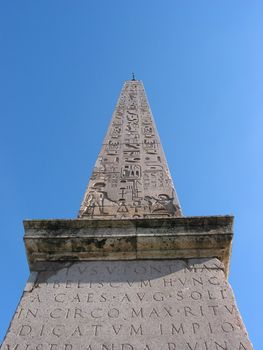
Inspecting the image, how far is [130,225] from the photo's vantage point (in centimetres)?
432

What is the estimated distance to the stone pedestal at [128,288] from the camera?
11.0ft

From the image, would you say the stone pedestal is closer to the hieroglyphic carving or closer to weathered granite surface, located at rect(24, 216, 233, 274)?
weathered granite surface, located at rect(24, 216, 233, 274)

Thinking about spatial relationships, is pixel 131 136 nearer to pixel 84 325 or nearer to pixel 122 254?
pixel 122 254

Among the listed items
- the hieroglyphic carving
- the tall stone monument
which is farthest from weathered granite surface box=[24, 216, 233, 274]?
the hieroglyphic carving

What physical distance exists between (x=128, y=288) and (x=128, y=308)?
24cm

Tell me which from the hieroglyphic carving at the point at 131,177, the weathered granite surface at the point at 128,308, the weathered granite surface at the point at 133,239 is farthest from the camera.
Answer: the hieroglyphic carving at the point at 131,177

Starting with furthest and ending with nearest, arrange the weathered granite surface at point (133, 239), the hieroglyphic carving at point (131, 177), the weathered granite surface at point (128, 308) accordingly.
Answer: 1. the hieroglyphic carving at point (131, 177)
2. the weathered granite surface at point (133, 239)
3. the weathered granite surface at point (128, 308)

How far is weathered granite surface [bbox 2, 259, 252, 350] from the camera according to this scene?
3336mm

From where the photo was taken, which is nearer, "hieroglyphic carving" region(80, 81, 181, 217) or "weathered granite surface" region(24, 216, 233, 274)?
"weathered granite surface" region(24, 216, 233, 274)

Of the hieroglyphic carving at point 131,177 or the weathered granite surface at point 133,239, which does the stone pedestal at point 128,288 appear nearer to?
the weathered granite surface at point 133,239

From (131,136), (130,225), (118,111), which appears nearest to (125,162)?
(131,136)

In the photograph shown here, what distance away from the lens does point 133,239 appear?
4199mm

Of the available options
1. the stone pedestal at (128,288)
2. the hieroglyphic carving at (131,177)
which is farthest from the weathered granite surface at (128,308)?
the hieroglyphic carving at (131,177)

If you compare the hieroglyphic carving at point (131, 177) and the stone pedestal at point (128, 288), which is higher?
the hieroglyphic carving at point (131, 177)
